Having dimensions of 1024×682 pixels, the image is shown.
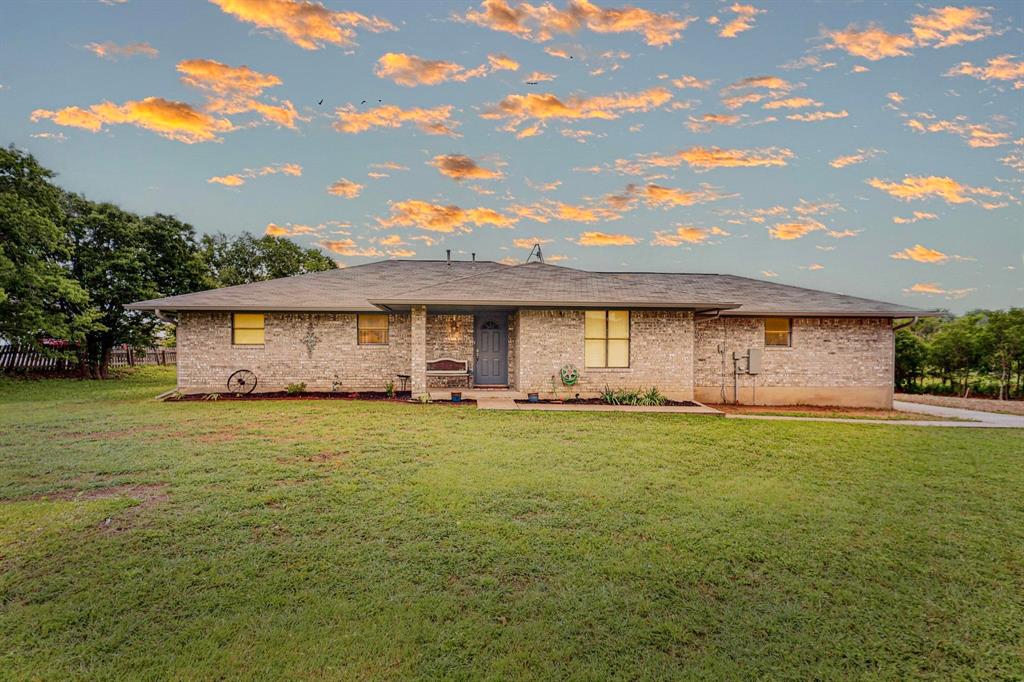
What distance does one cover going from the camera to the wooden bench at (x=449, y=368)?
14359 millimetres

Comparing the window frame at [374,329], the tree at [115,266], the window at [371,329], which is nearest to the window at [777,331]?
the window frame at [374,329]

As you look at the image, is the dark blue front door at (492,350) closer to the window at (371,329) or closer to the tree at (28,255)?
the window at (371,329)

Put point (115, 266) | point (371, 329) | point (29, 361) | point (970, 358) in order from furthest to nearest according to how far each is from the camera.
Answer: point (115, 266), point (29, 361), point (970, 358), point (371, 329)

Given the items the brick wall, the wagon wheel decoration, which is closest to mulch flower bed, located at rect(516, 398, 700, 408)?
the brick wall

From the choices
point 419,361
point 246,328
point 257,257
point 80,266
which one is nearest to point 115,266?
point 80,266

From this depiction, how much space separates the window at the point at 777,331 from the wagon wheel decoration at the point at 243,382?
15641 millimetres

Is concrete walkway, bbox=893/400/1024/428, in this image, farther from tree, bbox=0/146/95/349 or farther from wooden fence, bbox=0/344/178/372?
tree, bbox=0/146/95/349

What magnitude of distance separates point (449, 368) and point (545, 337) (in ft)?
11.5

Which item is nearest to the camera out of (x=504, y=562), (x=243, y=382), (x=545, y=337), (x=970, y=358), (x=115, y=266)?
(x=504, y=562)

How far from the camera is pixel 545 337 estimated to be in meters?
13.0

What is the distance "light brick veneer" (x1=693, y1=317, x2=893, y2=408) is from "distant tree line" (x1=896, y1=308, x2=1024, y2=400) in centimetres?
386

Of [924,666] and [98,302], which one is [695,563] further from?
[98,302]

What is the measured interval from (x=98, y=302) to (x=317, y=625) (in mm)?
24400

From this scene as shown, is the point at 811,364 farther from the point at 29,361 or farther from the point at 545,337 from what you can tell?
the point at 29,361
